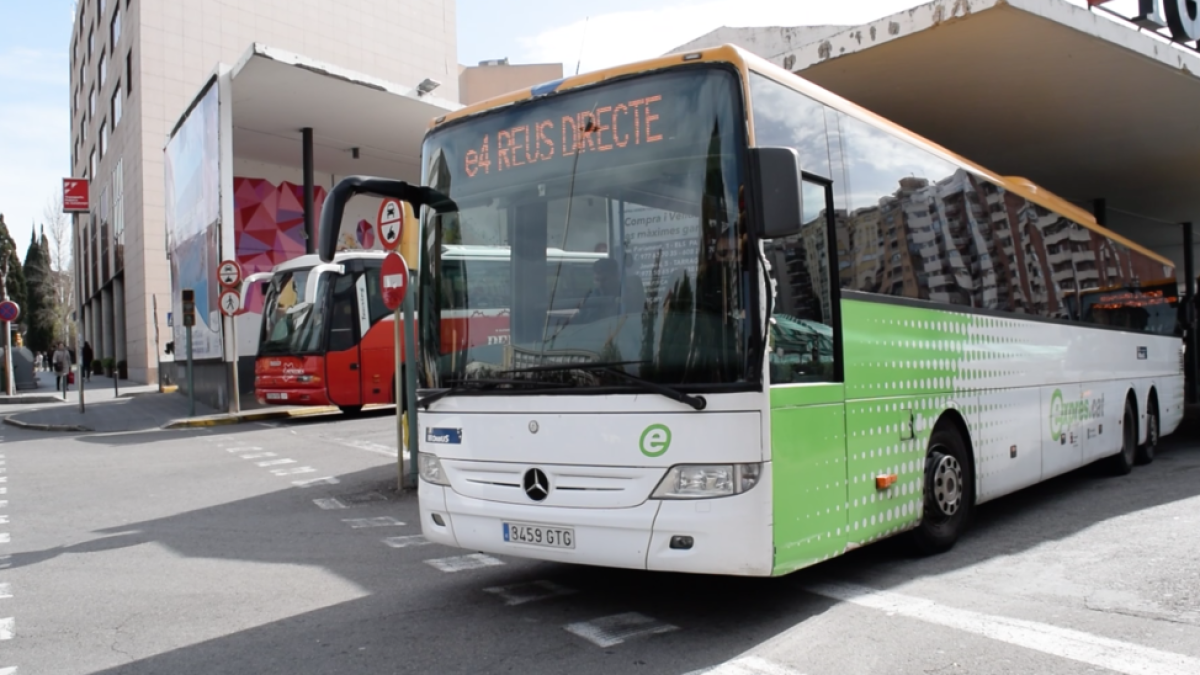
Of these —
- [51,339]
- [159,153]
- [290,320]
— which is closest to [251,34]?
[159,153]

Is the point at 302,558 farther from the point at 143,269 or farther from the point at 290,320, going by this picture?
the point at 143,269

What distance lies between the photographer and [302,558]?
24.6 ft

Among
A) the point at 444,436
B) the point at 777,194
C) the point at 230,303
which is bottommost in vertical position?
the point at 444,436

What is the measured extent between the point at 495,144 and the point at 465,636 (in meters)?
2.82

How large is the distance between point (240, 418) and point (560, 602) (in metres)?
16.9

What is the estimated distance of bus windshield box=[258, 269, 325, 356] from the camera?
63.5ft

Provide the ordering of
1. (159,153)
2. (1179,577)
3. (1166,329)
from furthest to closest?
(159,153), (1166,329), (1179,577)

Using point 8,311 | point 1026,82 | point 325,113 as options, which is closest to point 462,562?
point 1026,82

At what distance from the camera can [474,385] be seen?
5.53 metres

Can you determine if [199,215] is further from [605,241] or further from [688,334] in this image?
[688,334]

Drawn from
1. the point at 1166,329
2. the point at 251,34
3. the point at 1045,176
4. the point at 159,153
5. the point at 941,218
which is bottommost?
the point at 1166,329

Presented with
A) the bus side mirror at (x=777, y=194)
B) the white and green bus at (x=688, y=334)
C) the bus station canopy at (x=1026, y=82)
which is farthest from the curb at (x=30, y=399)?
the bus side mirror at (x=777, y=194)

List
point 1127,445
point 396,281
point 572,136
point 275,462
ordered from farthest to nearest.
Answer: point 275,462 → point 1127,445 → point 396,281 → point 572,136

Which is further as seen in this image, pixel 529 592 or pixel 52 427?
pixel 52 427
